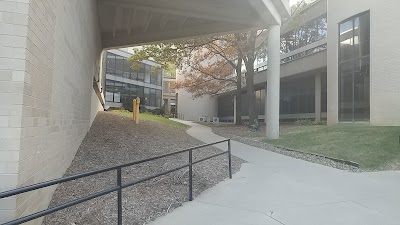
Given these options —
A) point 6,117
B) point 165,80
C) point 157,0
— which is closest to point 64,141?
point 6,117

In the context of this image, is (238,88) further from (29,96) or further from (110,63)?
(29,96)

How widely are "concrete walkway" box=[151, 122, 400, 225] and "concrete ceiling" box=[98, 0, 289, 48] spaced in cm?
913

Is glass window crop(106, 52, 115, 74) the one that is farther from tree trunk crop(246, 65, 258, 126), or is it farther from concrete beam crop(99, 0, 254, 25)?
concrete beam crop(99, 0, 254, 25)

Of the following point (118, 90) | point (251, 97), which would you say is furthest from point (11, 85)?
point (118, 90)

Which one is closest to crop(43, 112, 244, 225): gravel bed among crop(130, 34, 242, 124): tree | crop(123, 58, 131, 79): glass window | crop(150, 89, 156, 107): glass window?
crop(130, 34, 242, 124): tree

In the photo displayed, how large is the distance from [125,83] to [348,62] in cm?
3133

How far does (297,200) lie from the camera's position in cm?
611

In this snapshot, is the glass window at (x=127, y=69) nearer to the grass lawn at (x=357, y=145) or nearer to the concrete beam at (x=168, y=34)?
the concrete beam at (x=168, y=34)

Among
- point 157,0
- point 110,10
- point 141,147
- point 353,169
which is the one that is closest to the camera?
point 353,169

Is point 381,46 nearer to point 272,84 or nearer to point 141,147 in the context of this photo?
point 272,84

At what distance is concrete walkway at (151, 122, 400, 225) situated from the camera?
501cm

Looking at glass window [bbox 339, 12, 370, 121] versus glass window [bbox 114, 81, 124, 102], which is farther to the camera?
glass window [bbox 114, 81, 124, 102]

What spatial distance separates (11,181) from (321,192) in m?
5.51

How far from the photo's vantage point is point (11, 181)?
11.2 feet
